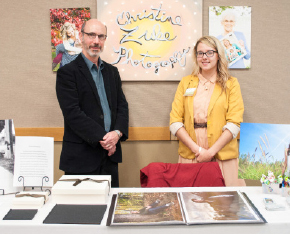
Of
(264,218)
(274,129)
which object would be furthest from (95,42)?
(264,218)

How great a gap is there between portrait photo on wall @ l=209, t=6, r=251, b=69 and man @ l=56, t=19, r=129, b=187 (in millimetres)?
1148

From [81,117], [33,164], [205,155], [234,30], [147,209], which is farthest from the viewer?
[234,30]

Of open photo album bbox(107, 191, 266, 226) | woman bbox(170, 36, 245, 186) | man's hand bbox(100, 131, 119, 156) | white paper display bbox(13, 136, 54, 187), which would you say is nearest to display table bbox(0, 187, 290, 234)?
open photo album bbox(107, 191, 266, 226)

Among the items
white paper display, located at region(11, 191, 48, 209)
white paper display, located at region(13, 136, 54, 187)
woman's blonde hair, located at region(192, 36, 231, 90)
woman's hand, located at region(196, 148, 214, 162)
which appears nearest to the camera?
white paper display, located at region(11, 191, 48, 209)

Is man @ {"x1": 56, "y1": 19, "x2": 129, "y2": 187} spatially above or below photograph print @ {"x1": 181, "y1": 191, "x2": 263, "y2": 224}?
above

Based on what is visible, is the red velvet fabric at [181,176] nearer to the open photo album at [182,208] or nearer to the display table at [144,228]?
the open photo album at [182,208]

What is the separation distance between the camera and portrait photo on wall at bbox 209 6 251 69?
8.87 ft

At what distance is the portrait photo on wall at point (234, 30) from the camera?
2.70 m

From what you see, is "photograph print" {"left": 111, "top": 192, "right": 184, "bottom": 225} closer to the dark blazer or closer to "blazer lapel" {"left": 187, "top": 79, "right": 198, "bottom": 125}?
the dark blazer

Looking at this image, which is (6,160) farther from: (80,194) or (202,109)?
(202,109)

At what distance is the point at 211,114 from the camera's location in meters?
2.33

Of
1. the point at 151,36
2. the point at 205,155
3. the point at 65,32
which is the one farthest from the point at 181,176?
the point at 65,32

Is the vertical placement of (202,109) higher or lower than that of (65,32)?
lower

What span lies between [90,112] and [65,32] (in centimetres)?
101
